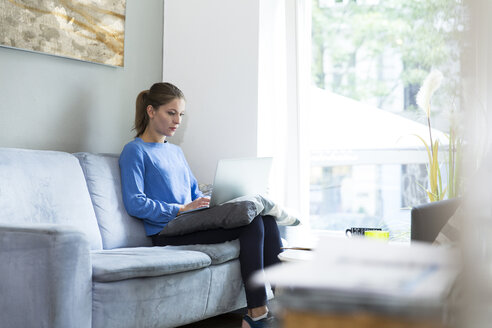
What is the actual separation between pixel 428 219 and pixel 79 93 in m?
1.99

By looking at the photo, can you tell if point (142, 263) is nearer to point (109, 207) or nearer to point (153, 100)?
point (109, 207)

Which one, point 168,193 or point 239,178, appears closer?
point 239,178

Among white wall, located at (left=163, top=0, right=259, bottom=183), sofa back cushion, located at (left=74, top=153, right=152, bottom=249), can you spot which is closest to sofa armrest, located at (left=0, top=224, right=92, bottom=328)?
sofa back cushion, located at (left=74, top=153, right=152, bottom=249)

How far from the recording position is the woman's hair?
9.78 ft

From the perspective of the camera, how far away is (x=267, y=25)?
369 cm

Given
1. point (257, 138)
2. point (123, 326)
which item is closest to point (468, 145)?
point (123, 326)

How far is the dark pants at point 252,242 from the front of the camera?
2471 mm

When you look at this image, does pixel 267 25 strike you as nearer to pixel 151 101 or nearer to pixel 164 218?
pixel 151 101

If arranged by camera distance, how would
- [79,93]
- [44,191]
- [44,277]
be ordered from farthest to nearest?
[79,93]
[44,191]
[44,277]

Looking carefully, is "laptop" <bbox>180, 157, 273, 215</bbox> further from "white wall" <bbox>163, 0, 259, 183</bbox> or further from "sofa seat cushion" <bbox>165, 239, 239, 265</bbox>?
"white wall" <bbox>163, 0, 259, 183</bbox>

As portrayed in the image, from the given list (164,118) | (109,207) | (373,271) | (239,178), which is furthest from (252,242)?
(373,271)

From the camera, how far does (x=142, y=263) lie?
2.04 metres

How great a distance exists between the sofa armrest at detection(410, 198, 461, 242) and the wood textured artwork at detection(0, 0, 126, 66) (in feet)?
6.43

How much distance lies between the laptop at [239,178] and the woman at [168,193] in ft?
0.47
